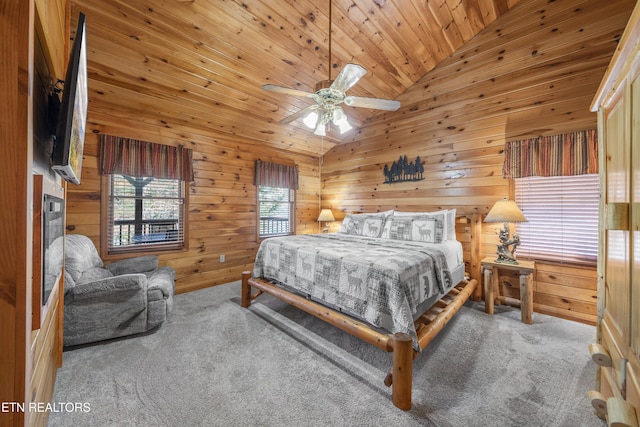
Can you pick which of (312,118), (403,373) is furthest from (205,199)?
(403,373)

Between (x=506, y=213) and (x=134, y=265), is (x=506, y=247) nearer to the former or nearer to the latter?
(x=506, y=213)

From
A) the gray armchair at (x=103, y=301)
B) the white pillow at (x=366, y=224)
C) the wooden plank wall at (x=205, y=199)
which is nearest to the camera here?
the gray armchair at (x=103, y=301)

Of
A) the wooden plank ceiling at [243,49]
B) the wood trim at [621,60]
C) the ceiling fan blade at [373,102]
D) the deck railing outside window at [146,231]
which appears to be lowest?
the deck railing outside window at [146,231]

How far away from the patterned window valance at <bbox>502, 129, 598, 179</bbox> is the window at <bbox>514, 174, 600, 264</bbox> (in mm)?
111

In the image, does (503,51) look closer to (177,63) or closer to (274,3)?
(274,3)

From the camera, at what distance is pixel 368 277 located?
1.89 m

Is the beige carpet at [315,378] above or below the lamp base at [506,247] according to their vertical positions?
below

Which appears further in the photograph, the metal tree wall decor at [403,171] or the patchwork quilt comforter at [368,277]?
the metal tree wall decor at [403,171]

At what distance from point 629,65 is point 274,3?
2644 millimetres

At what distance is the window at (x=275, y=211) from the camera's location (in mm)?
4531

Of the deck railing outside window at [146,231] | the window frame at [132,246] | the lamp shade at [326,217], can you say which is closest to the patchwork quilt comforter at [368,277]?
the window frame at [132,246]

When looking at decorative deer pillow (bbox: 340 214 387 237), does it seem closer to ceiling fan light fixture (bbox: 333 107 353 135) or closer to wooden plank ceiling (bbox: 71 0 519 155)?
ceiling fan light fixture (bbox: 333 107 353 135)

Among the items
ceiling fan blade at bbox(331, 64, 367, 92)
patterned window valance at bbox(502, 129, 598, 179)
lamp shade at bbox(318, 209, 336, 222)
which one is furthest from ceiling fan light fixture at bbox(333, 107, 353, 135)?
lamp shade at bbox(318, 209, 336, 222)

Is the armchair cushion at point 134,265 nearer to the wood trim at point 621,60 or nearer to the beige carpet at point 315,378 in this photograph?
the beige carpet at point 315,378
